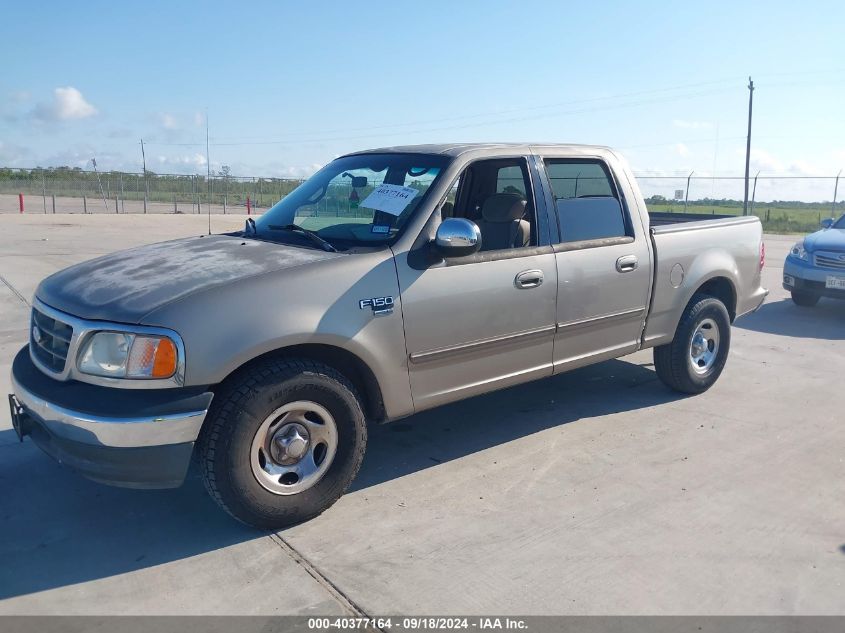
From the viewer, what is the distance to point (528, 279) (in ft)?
14.5

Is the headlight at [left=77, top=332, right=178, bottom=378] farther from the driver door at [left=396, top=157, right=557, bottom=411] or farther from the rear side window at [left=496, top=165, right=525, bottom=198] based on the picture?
the rear side window at [left=496, top=165, right=525, bottom=198]

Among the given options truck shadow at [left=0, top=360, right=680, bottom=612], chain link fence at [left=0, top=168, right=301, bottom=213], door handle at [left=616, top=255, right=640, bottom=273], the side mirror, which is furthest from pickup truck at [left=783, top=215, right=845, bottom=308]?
chain link fence at [left=0, top=168, right=301, bottom=213]

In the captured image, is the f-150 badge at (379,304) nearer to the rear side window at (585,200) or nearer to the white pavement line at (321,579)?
the white pavement line at (321,579)

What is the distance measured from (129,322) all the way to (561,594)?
2222mm

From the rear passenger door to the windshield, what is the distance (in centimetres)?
99

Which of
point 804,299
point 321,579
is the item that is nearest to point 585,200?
point 321,579

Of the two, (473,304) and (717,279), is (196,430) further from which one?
(717,279)

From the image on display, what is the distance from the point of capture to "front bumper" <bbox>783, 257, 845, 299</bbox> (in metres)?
9.34

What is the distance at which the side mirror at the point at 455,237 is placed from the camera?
389cm

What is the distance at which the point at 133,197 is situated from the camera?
41.6 m

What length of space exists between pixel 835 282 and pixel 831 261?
31 cm

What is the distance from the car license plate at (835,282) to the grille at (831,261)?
0.53 ft

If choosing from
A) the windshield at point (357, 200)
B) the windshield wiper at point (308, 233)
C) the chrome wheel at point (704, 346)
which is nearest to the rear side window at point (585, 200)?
the windshield at point (357, 200)

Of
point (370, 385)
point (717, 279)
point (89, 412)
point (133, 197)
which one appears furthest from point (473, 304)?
point (133, 197)
